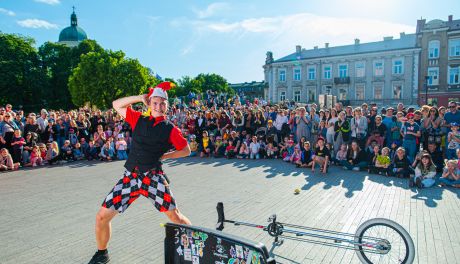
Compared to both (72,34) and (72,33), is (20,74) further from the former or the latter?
(72,33)

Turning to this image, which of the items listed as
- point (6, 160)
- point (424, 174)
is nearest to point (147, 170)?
point (424, 174)

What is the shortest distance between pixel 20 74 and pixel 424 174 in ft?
162

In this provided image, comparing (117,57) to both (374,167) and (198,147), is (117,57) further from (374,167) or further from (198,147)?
(374,167)

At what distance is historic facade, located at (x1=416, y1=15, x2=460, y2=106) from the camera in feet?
134

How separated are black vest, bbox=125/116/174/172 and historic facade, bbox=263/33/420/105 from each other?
47053 millimetres

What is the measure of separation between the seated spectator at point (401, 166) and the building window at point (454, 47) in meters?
41.1

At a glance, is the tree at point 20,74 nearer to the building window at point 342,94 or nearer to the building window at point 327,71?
the building window at point 327,71

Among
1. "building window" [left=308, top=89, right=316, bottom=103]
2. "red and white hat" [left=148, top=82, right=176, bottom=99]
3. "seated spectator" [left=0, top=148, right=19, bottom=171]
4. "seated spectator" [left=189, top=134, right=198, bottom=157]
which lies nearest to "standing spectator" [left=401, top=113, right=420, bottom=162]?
"seated spectator" [left=189, top=134, right=198, bottom=157]

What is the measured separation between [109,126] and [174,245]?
1393 centimetres

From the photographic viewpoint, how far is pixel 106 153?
44.1 feet

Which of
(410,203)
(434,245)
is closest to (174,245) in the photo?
(434,245)

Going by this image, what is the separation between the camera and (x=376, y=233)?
11.9 feet

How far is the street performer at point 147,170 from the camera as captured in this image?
3479mm

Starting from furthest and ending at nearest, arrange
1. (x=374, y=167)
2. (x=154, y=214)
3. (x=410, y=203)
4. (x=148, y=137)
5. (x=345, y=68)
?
(x=345, y=68), (x=374, y=167), (x=410, y=203), (x=154, y=214), (x=148, y=137)
